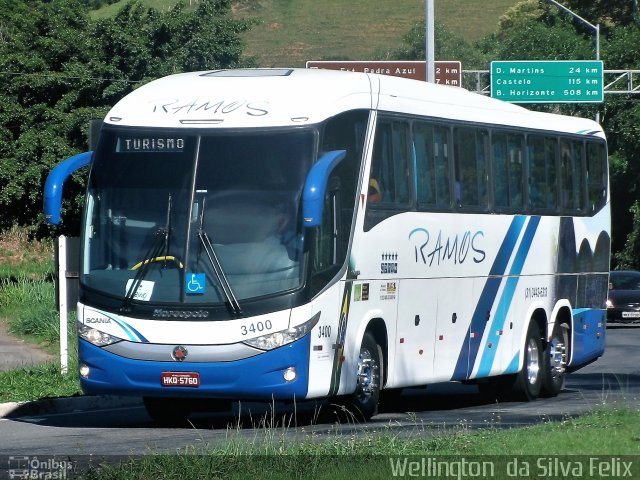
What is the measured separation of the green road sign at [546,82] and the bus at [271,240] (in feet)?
86.2

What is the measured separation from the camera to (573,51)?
58219mm

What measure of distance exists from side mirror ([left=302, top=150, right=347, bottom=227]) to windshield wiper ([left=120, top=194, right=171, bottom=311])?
133 cm

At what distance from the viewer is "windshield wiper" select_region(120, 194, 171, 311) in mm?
13094

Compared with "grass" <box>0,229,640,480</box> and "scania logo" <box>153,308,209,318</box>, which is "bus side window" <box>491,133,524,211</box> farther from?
"scania logo" <box>153,308,209,318</box>

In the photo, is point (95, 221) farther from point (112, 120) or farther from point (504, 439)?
point (504, 439)

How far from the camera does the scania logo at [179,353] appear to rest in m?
13.0

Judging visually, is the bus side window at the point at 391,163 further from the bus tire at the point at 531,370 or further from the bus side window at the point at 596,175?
the bus side window at the point at 596,175


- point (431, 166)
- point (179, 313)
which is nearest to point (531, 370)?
point (431, 166)

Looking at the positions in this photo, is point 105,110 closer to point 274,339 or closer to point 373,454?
point 274,339

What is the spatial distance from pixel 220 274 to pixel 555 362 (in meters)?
7.45

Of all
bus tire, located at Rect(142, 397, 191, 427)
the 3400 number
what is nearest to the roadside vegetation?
the 3400 number

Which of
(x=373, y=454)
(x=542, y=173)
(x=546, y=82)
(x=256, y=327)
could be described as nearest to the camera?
(x=373, y=454)

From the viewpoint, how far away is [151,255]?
13.1 metres

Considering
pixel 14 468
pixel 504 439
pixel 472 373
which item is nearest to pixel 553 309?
pixel 472 373
